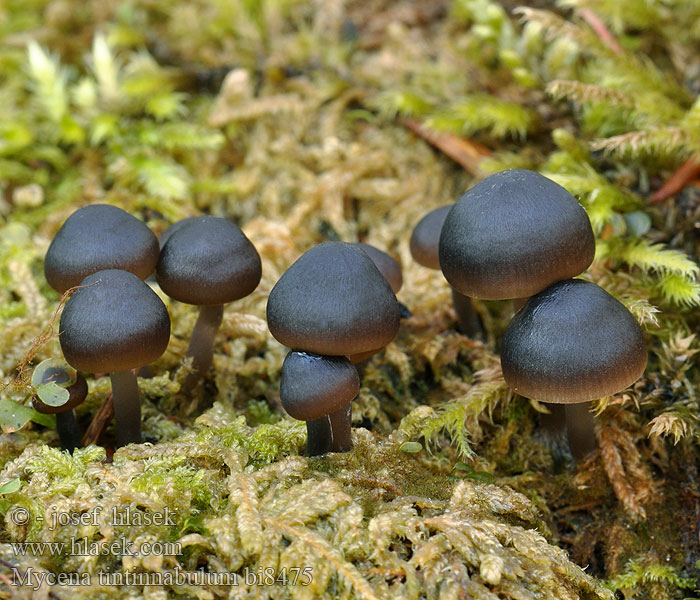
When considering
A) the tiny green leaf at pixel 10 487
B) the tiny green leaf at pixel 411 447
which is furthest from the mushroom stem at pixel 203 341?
the tiny green leaf at pixel 411 447

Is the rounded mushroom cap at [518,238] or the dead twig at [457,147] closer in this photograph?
the rounded mushroom cap at [518,238]

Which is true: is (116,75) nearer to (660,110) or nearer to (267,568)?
(660,110)

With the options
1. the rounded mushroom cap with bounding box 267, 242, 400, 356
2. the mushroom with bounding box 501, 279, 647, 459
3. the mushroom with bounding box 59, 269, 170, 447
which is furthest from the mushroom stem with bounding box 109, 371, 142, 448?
the mushroom with bounding box 501, 279, 647, 459

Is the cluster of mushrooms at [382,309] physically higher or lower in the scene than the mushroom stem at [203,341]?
higher

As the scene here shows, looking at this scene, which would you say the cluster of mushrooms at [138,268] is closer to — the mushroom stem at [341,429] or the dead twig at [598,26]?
the mushroom stem at [341,429]

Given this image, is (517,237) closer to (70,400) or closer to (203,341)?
(203,341)

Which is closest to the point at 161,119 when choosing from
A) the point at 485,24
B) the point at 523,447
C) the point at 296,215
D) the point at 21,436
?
the point at 296,215

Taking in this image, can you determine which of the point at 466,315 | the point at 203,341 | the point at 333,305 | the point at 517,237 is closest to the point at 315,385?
the point at 333,305
